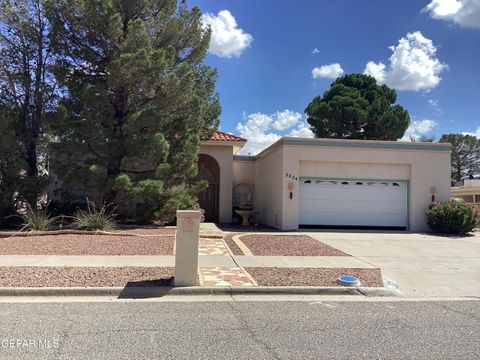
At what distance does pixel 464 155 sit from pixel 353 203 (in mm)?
53731

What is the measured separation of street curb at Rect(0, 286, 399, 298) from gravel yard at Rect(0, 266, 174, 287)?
287 millimetres

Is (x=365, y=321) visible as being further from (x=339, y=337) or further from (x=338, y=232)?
(x=338, y=232)

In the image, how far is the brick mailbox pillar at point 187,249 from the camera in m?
8.16

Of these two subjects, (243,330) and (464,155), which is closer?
(243,330)

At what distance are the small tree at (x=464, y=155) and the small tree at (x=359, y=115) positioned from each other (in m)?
32.2

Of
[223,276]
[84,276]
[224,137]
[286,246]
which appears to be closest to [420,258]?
[286,246]

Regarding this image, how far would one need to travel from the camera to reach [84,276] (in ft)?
28.3

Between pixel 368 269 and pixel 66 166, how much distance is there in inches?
454

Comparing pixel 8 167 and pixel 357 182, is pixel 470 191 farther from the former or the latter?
pixel 8 167

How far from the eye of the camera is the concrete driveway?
9.09m

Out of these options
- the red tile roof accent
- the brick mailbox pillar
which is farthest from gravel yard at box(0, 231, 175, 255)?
the red tile roof accent

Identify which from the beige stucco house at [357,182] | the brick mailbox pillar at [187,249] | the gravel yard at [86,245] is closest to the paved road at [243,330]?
the brick mailbox pillar at [187,249]

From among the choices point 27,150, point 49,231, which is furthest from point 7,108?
point 49,231

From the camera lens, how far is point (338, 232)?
1816 centimetres
